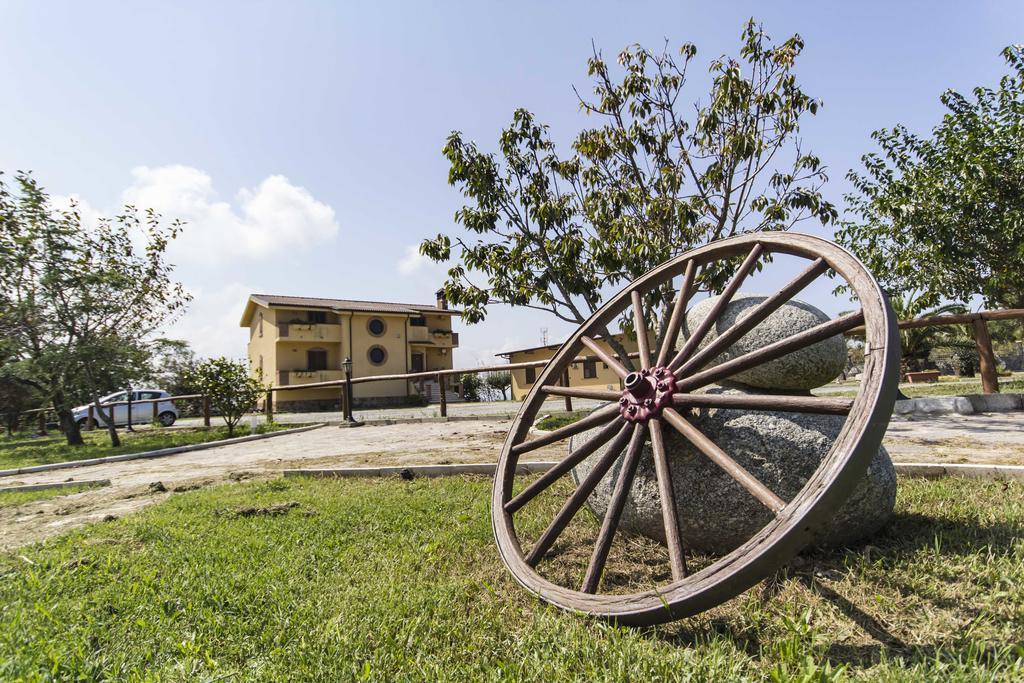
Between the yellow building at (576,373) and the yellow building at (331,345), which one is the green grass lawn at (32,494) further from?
the yellow building at (331,345)

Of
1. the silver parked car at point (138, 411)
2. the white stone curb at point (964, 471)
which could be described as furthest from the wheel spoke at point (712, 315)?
the silver parked car at point (138, 411)

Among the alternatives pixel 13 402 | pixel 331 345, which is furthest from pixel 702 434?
pixel 331 345

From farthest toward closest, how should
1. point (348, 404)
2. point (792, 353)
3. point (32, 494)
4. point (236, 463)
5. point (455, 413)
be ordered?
point (455, 413) → point (348, 404) → point (236, 463) → point (32, 494) → point (792, 353)

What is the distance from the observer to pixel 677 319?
9.71 feet

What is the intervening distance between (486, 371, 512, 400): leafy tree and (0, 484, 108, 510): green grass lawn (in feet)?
100

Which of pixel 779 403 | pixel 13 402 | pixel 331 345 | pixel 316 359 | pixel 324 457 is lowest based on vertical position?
pixel 324 457

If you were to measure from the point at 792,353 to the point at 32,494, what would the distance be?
8259 mm

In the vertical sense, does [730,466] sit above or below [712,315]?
below

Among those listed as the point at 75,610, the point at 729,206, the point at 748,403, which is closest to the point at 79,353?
the point at 75,610

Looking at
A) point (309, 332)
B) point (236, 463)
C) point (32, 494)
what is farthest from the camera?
point (309, 332)

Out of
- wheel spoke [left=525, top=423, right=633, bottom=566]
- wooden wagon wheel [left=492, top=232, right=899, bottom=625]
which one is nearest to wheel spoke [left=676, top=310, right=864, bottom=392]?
wooden wagon wheel [left=492, top=232, right=899, bottom=625]

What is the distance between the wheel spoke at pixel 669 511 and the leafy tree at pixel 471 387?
115 feet

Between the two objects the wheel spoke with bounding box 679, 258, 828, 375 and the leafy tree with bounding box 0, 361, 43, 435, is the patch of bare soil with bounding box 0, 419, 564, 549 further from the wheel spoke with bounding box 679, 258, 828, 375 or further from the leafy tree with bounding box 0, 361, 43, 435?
the leafy tree with bounding box 0, 361, 43, 435

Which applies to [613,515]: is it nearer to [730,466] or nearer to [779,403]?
[730,466]
